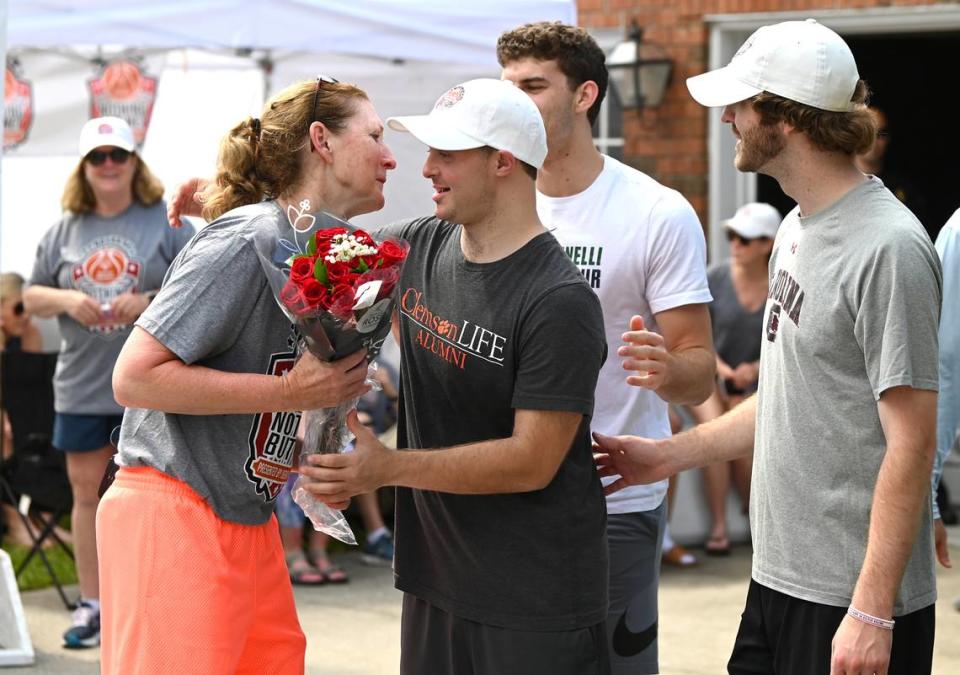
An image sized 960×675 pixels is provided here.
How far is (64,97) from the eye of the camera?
8.36 meters

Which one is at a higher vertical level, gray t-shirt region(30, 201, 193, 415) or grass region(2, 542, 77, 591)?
gray t-shirt region(30, 201, 193, 415)

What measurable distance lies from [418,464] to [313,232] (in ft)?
1.76

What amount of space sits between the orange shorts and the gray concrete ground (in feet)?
9.13

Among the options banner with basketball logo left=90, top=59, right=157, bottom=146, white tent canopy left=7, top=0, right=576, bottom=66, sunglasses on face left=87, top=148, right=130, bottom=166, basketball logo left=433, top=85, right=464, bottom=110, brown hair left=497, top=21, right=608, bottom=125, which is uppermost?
white tent canopy left=7, top=0, right=576, bottom=66

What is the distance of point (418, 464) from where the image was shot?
8.95 ft

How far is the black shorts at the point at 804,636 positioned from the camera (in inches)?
111

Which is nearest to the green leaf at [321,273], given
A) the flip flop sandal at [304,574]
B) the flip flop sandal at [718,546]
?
the flip flop sandal at [304,574]

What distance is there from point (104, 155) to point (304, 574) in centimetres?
234

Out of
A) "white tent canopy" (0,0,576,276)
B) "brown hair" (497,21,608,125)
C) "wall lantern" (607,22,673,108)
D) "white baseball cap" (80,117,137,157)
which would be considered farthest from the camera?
"wall lantern" (607,22,673,108)

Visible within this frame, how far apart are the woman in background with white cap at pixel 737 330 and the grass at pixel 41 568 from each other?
11.4 feet

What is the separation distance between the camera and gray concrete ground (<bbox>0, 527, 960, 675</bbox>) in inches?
228

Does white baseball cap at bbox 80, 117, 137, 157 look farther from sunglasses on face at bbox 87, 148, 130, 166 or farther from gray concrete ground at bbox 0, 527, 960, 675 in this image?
gray concrete ground at bbox 0, 527, 960, 675

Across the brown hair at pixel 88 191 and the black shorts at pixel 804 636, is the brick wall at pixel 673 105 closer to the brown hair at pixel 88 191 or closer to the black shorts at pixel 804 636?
the brown hair at pixel 88 191

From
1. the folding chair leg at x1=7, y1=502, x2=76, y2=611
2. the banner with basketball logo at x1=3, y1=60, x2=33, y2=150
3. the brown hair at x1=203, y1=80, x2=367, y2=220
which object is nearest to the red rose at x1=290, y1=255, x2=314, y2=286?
the brown hair at x1=203, y1=80, x2=367, y2=220
